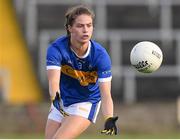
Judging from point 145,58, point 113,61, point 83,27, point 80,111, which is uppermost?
point 83,27

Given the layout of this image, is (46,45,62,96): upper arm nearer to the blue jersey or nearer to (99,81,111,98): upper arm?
the blue jersey

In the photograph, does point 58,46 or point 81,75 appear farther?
point 81,75

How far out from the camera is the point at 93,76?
24.6 feet

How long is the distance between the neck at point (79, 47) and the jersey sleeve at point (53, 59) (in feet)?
0.60

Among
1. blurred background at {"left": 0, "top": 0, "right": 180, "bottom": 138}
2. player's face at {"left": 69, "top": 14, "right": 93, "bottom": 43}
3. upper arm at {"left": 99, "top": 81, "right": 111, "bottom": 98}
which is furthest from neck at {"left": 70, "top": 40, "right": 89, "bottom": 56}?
blurred background at {"left": 0, "top": 0, "right": 180, "bottom": 138}

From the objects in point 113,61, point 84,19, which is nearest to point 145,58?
point 84,19

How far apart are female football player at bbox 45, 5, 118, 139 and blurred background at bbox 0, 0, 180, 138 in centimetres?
702

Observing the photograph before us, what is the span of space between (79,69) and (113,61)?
8.66 meters

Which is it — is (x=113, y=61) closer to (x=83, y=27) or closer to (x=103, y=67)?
(x=103, y=67)

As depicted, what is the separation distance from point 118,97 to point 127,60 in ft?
3.54

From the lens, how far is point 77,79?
7504mm

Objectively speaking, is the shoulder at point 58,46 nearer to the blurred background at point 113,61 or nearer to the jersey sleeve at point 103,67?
the jersey sleeve at point 103,67

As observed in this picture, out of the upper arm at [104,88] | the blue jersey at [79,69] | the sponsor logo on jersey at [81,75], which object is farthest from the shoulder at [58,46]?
the upper arm at [104,88]

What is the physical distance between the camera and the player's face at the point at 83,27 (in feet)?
23.4
